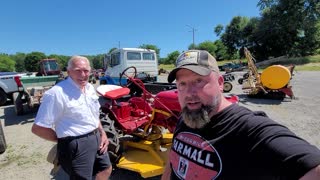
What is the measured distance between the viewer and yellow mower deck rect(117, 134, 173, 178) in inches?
167

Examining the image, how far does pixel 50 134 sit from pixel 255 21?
5448 cm

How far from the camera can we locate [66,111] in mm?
3025

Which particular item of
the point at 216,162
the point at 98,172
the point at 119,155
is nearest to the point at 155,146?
the point at 119,155

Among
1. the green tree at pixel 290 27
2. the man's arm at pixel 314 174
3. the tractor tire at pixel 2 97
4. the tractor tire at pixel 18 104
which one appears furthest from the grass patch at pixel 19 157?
the green tree at pixel 290 27

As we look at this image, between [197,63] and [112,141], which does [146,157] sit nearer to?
[112,141]

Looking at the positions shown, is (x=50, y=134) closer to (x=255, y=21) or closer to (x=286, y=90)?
(x=286, y=90)

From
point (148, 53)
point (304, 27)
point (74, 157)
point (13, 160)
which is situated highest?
point (304, 27)

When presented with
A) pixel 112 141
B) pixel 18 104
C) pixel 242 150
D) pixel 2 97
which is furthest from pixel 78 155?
pixel 2 97

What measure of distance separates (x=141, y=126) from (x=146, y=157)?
0.68m

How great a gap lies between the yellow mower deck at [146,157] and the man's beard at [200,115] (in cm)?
269

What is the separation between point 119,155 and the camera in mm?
4707

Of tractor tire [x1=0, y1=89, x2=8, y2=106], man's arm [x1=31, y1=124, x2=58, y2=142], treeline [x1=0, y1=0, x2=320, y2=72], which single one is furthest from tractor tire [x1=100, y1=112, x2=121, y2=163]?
treeline [x1=0, y1=0, x2=320, y2=72]

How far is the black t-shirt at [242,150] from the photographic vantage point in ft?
3.92

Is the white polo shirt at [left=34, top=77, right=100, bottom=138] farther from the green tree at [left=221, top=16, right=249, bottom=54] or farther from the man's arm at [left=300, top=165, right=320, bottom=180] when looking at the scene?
the green tree at [left=221, top=16, right=249, bottom=54]
